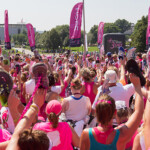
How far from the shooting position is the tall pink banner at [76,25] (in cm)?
1338

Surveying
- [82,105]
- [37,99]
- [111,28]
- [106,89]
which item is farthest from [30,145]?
[111,28]

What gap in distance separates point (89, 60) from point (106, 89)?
24.7ft

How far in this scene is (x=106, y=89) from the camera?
3.90 metres

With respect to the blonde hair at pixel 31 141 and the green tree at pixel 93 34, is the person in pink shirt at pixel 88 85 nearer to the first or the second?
the blonde hair at pixel 31 141

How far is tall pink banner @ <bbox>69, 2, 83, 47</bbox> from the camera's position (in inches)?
527

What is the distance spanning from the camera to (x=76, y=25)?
1382 cm

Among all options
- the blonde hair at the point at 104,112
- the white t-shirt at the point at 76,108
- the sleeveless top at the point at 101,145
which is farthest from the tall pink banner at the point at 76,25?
the sleeveless top at the point at 101,145

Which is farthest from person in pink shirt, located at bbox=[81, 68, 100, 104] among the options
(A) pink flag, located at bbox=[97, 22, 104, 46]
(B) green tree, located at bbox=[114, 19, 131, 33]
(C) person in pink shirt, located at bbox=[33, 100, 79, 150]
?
(B) green tree, located at bbox=[114, 19, 131, 33]

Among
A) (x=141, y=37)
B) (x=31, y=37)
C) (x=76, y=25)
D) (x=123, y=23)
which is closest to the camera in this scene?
(x=76, y=25)

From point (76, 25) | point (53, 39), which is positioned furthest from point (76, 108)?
point (53, 39)

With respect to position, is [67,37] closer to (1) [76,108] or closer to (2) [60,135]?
(1) [76,108]

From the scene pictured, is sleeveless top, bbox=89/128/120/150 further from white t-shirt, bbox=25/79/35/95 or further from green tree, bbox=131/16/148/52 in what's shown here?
green tree, bbox=131/16/148/52

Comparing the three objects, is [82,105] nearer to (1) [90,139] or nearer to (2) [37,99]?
(1) [90,139]

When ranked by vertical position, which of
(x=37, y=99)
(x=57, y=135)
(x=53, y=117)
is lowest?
(x=57, y=135)
